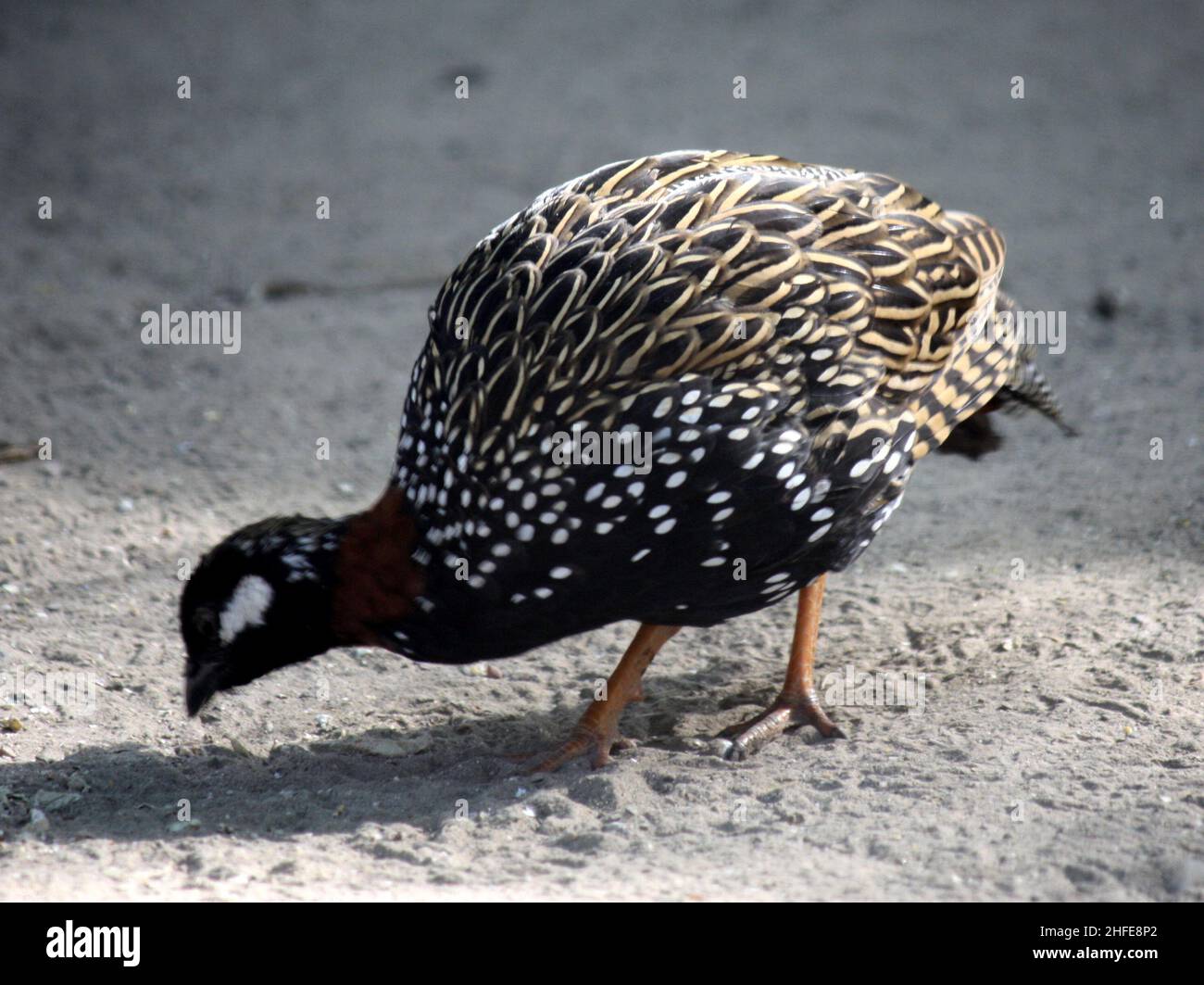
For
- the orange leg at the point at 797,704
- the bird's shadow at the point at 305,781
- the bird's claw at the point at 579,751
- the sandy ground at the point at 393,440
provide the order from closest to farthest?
1. the sandy ground at the point at 393,440
2. the bird's shadow at the point at 305,781
3. the bird's claw at the point at 579,751
4. the orange leg at the point at 797,704

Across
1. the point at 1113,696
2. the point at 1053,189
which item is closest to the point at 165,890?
the point at 1113,696

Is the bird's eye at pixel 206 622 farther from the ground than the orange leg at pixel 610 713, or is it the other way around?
the bird's eye at pixel 206 622

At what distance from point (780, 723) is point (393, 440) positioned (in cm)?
294

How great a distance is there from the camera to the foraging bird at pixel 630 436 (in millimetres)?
3838

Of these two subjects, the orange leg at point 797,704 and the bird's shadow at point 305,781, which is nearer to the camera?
the bird's shadow at point 305,781

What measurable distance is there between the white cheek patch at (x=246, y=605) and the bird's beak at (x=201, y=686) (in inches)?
6.6

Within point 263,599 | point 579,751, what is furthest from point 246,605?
point 579,751

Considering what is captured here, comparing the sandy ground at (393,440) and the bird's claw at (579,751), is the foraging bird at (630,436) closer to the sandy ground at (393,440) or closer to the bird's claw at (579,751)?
the bird's claw at (579,751)

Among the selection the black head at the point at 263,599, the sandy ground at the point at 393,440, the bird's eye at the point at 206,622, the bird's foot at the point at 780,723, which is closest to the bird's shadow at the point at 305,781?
the sandy ground at the point at 393,440

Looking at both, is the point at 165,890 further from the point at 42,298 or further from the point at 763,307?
the point at 42,298

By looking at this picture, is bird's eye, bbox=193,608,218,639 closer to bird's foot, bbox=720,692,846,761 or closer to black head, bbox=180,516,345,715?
black head, bbox=180,516,345,715

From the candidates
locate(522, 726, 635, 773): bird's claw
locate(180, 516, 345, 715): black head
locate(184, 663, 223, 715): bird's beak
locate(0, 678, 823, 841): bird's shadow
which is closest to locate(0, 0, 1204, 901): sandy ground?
locate(0, 678, 823, 841): bird's shadow

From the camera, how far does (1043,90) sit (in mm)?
10617

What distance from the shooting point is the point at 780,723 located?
446 centimetres
